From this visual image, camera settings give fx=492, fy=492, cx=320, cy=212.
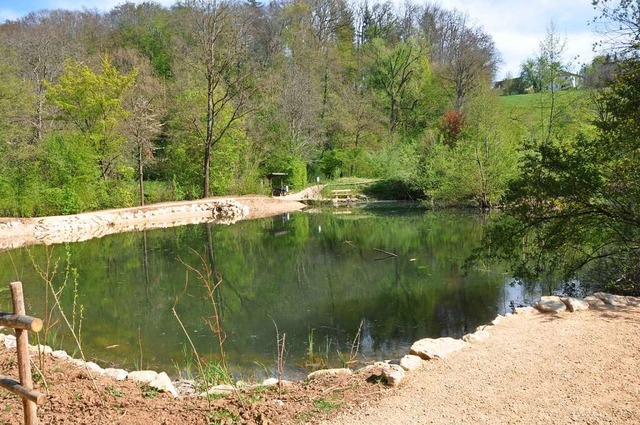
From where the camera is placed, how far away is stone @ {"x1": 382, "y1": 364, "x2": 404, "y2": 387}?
14.2 ft

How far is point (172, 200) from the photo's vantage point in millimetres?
25359

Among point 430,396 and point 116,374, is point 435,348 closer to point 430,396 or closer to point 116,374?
point 430,396

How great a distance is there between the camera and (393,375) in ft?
14.3

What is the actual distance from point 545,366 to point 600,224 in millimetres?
4084

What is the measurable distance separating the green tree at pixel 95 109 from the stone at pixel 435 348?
64.6ft

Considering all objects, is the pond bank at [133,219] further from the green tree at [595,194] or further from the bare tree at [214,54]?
the green tree at [595,194]

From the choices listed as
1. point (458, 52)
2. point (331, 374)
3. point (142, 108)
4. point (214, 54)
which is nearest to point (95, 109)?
point (142, 108)

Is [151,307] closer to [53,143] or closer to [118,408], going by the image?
[118,408]

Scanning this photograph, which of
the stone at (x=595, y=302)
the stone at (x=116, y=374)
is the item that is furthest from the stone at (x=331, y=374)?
the stone at (x=595, y=302)

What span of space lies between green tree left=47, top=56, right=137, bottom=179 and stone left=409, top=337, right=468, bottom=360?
19.7 meters

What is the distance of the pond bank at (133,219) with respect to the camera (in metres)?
17.1

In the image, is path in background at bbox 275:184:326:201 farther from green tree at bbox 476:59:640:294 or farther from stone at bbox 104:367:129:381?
stone at bbox 104:367:129:381

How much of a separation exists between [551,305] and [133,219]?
1845 cm

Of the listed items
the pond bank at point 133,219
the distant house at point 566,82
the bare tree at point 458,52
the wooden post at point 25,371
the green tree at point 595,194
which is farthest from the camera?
the bare tree at point 458,52
